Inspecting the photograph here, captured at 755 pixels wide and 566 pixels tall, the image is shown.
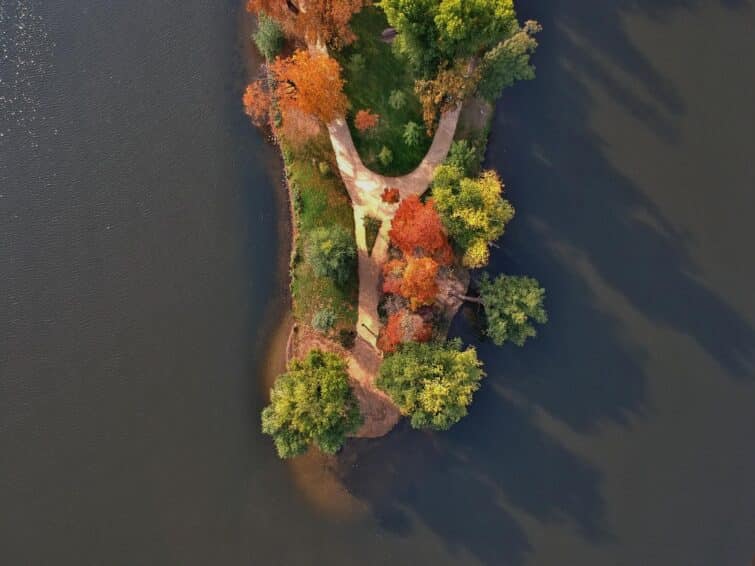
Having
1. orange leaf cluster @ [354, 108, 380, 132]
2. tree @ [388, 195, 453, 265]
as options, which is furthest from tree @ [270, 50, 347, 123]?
tree @ [388, 195, 453, 265]

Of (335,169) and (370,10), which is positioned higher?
(370,10)

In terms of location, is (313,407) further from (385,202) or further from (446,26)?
(446,26)

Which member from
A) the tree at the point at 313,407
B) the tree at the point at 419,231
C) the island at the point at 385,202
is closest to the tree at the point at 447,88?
the island at the point at 385,202

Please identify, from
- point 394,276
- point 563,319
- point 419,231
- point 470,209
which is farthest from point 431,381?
point 563,319

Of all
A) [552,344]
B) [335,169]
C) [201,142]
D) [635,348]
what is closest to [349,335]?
[335,169]

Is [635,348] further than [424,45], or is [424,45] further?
[635,348]

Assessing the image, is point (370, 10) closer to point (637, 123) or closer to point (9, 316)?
point (637, 123)

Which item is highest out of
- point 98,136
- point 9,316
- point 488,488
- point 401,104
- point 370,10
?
point 370,10
